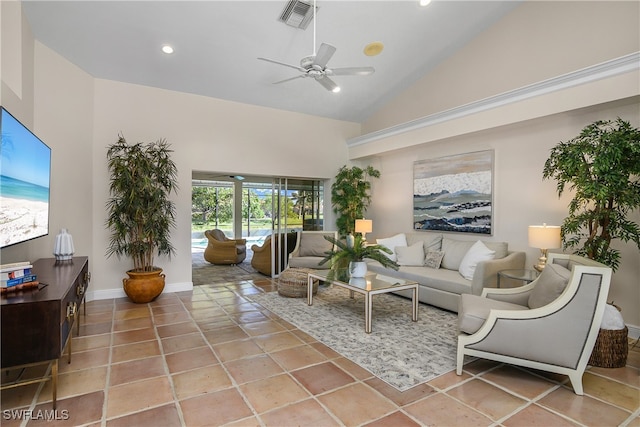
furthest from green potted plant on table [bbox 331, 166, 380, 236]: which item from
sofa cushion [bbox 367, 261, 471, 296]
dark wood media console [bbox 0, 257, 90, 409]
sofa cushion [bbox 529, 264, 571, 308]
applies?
dark wood media console [bbox 0, 257, 90, 409]

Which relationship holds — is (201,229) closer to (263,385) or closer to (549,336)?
(263,385)

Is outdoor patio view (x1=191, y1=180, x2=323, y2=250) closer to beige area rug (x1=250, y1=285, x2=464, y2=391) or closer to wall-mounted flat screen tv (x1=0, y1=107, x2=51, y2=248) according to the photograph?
beige area rug (x1=250, y1=285, x2=464, y2=391)

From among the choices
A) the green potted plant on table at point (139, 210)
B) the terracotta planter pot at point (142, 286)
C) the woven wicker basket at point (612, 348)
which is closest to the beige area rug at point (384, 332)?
the woven wicker basket at point (612, 348)

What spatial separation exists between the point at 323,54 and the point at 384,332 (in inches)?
115

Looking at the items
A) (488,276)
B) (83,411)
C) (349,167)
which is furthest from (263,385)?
(349,167)

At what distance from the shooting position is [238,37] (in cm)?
433

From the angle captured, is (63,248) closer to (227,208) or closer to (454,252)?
(454,252)

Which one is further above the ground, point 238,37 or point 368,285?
point 238,37

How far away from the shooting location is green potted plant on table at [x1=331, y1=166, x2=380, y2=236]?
21.7ft

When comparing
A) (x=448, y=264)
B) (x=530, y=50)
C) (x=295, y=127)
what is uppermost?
(x=530, y=50)

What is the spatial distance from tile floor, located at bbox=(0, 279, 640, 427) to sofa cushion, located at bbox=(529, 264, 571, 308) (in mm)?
596

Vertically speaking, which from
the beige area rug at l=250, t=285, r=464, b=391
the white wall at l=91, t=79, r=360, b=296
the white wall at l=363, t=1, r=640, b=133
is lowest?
the beige area rug at l=250, t=285, r=464, b=391

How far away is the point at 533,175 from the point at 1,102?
571 centimetres

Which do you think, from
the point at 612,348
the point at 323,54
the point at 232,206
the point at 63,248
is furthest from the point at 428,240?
the point at 232,206
